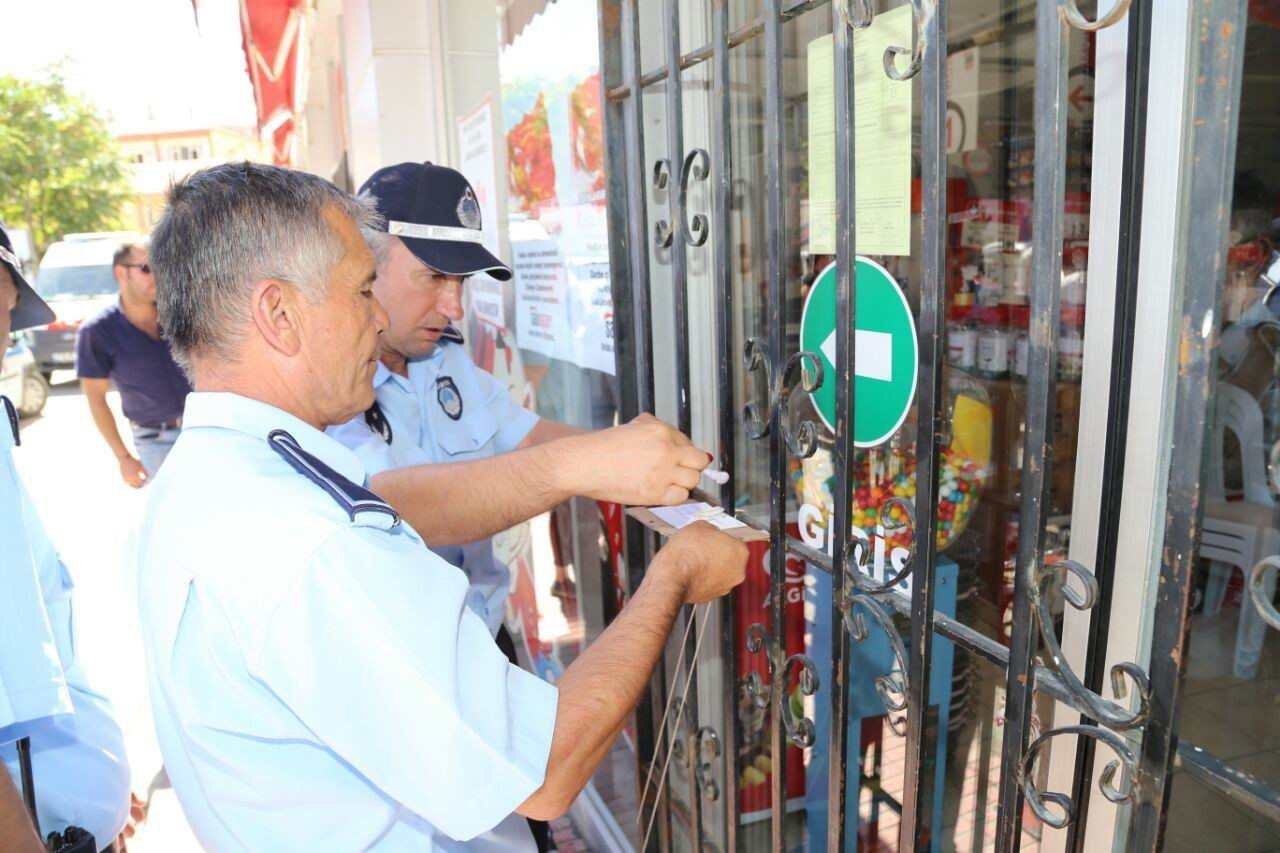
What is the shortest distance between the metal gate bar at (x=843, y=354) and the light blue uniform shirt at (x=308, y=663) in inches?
19.9

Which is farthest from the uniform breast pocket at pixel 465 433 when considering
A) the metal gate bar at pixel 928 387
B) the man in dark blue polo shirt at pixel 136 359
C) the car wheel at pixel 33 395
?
the car wheel at pixel 33 395

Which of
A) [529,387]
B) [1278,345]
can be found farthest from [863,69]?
[529,387]

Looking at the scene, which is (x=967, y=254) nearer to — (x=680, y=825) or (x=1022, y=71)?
(x=1022, y=71)

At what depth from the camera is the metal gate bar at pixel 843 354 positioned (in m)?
1.23

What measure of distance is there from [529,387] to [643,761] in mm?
1772

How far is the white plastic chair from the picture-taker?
4.02ft

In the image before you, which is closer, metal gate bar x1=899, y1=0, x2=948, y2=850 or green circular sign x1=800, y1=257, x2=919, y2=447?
metal gate bar x1=899, y1=0, x2=948, y2=850

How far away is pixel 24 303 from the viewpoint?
211cm

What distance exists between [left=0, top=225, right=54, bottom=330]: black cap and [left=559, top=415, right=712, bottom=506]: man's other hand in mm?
1327

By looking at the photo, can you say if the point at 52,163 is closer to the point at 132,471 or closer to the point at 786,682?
the point at 132,471

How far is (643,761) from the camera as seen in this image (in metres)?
2.21

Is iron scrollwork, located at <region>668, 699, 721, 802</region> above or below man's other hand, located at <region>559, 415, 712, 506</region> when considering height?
below

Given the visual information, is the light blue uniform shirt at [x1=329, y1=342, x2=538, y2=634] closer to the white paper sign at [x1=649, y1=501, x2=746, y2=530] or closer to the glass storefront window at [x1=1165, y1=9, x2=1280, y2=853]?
the white paper sign at [x1=649, y1=501, x2=746, y2=530]

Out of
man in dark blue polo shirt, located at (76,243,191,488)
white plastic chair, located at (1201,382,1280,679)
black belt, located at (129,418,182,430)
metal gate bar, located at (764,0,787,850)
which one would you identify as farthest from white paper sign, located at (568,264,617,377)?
black belt, located at (129,418,182,430)
